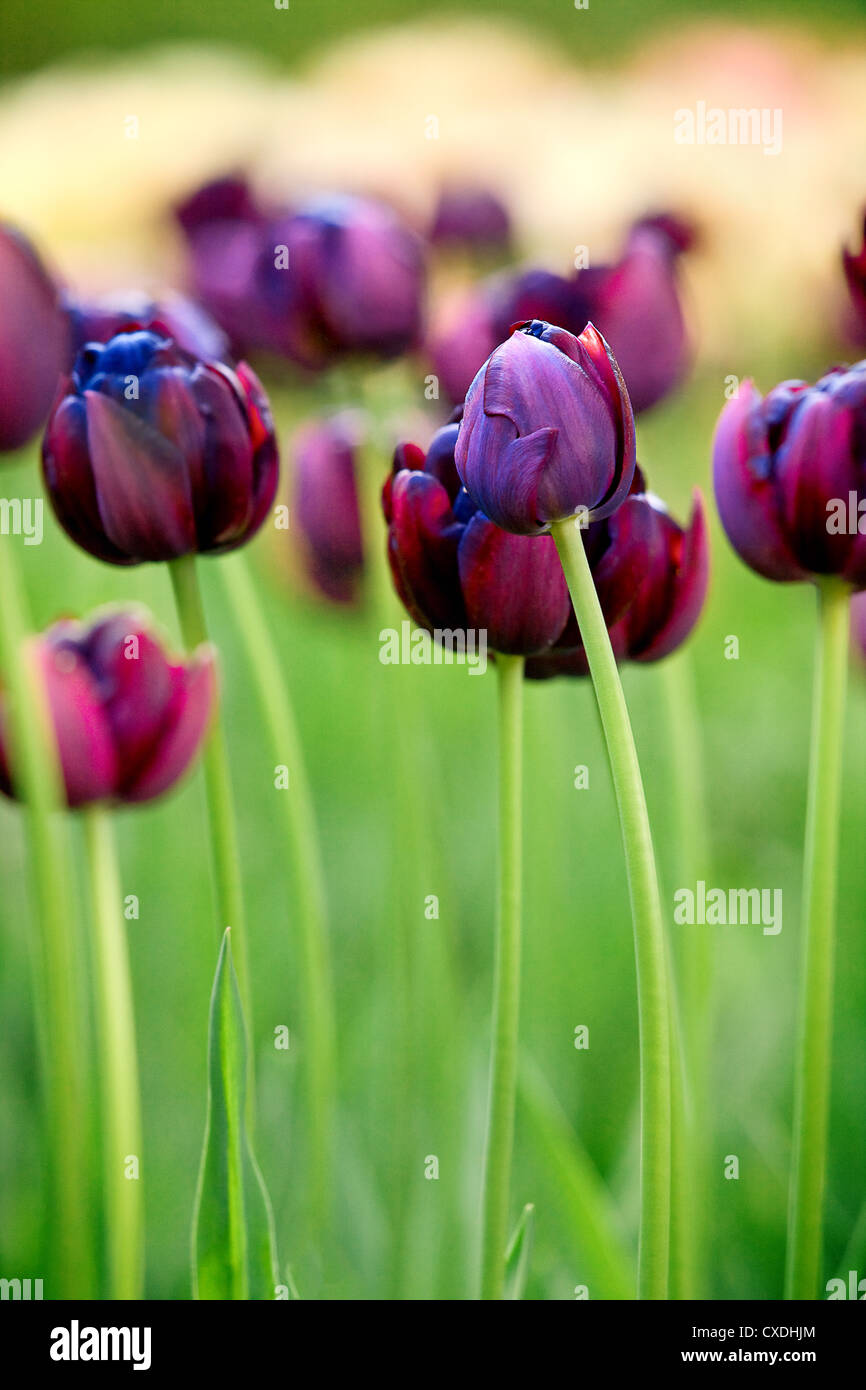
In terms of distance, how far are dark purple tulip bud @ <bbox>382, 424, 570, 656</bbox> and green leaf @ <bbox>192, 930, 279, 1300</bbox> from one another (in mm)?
93

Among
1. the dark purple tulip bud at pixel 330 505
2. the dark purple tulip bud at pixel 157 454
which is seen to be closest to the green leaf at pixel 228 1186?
the dark purple tulip bud at pixel 157 454

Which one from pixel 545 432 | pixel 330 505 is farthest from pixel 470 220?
pixel 545 432

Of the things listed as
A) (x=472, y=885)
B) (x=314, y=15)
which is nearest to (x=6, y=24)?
(x=314, y=15)

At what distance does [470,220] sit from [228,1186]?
0.49 meters

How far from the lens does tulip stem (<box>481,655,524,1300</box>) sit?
0.31m

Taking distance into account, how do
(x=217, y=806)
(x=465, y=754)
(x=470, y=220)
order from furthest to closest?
(x=465, y=754)
(x=470, y=220)
(x=217, y=806)

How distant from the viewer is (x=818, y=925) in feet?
1.05

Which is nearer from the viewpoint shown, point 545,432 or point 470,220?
point 545,432

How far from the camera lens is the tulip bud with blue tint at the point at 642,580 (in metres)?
0.29

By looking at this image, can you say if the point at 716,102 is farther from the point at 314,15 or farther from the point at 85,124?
the point at 85,124

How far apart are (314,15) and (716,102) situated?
7.4 inches

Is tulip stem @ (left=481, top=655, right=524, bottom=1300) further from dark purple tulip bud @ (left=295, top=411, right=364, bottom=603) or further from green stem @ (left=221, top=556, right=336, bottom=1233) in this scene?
dark purple tulip bud @ (left=295, top=411, right=364, bottom=603)

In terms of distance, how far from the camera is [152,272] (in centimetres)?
71

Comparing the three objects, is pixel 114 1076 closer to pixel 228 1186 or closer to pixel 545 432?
pixel 228 1186
